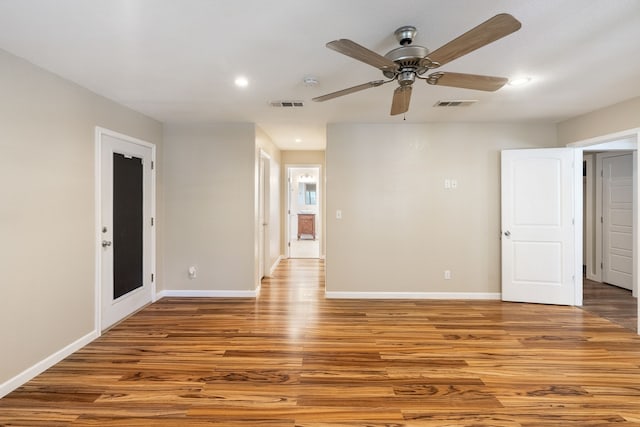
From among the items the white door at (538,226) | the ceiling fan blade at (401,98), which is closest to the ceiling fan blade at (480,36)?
the ceiling fan blade at (401,98)

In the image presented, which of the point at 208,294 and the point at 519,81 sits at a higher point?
the point at 519,81

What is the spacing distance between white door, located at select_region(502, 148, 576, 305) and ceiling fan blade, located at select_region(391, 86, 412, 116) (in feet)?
8.30

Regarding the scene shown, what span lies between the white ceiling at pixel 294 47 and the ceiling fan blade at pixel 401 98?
11.6 inches

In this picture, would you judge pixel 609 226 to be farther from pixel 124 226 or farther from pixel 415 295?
pixel 124 226

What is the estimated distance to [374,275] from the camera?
15.2ft

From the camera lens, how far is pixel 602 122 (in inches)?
151

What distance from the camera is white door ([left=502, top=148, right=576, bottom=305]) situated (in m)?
4.26

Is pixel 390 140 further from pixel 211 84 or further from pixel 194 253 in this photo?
pixel 194 253

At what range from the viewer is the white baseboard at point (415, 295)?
4582 mm

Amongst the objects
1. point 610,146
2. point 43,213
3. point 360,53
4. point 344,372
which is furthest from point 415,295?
point 43,213

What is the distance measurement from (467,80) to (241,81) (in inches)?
72.6

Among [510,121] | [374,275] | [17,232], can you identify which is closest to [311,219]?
[374,275]

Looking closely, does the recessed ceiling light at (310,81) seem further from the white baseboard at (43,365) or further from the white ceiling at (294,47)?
the white baseboard at (43,365)

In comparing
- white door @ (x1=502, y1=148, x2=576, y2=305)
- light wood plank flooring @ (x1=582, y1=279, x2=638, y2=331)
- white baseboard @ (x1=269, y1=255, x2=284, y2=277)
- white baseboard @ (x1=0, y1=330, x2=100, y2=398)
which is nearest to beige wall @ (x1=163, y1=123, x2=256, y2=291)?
white baseboard @ (x1=269, y1=255, x2=284, y2=277)
